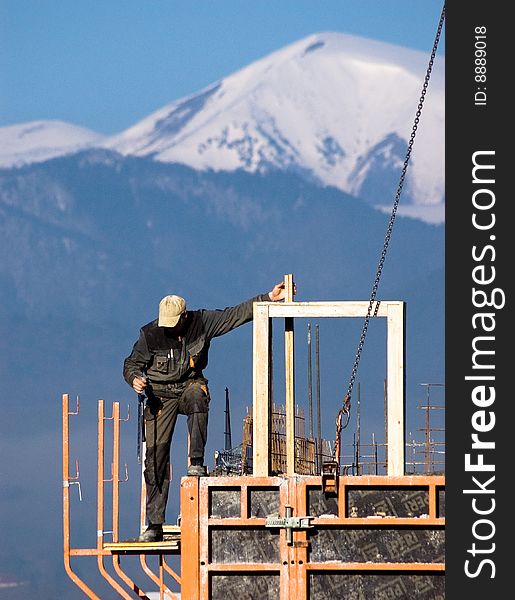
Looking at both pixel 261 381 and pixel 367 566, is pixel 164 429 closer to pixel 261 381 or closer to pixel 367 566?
pixel 261 381

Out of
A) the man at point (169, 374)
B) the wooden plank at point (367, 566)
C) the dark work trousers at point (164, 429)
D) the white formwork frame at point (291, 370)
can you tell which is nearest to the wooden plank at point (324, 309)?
the white formwork frame at point (291, 370)

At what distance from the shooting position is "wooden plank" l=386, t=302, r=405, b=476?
21438 mm

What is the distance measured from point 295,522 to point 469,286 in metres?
2.73

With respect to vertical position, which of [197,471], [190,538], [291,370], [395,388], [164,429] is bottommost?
[190,538]

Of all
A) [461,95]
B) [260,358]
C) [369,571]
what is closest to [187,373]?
[260,358]

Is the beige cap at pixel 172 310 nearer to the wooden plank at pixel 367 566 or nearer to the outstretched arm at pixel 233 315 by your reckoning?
the outstretched arm at pixel 233 315

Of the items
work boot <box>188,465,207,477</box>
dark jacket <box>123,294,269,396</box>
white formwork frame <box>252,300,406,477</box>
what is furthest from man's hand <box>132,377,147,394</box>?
white formwork frame <box>252,300,406,477</box>

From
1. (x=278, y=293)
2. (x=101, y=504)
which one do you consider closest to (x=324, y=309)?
(x=278, y=293)

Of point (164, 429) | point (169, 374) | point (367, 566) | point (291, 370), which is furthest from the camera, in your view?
point (164, 429)

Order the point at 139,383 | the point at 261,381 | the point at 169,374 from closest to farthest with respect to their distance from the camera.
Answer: the point at 261,381 → the point at 139,383 → the point at 169,374

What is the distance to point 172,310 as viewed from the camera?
2236 centimetres

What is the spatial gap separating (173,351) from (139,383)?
19.3 inches

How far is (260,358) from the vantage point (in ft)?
71.4

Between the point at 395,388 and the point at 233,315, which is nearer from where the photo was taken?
the point at 395,388
